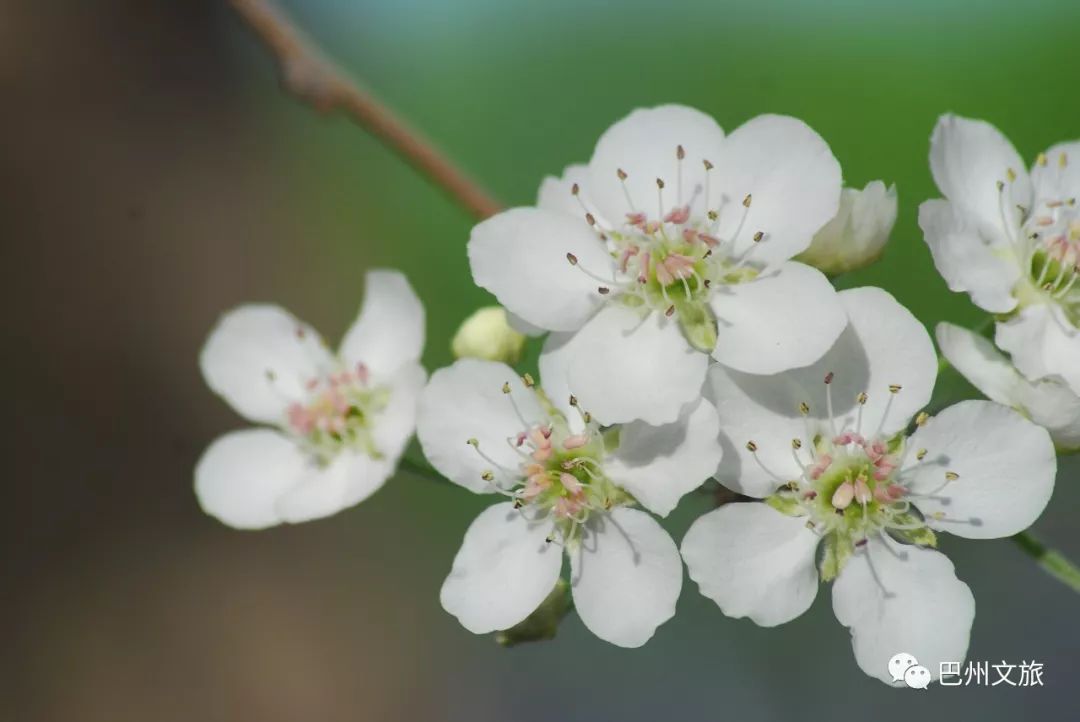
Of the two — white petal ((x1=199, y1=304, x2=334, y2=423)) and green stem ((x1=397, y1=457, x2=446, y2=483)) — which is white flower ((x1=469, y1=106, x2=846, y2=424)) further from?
white petal ((x1=199, y1=304, x2=334, y2=423))

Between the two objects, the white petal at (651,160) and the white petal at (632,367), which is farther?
the white petal at (651,160)

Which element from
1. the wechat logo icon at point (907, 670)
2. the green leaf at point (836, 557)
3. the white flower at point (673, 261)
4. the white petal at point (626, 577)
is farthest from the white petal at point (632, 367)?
the wechat logo icon at point (907, 670)

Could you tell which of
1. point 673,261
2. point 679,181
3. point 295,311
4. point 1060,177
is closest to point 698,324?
point 673,261

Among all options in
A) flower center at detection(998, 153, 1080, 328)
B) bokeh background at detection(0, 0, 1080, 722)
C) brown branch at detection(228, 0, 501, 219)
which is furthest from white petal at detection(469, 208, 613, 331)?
bokeh background at detection(0, 0, 1080, 722)

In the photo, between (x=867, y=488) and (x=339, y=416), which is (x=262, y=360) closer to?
(x=339, y=416)

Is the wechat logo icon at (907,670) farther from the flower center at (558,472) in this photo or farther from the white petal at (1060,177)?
the white petal at (1060,177)

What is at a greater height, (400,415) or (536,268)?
(536,268)

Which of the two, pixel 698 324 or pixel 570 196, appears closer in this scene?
pixel 698 324
